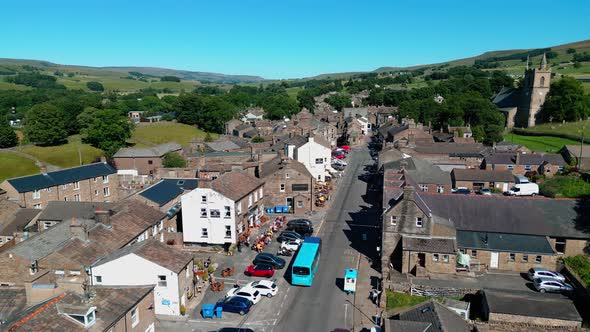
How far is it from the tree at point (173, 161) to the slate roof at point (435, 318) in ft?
189

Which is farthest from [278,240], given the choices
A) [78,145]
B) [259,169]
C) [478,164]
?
[78,145]

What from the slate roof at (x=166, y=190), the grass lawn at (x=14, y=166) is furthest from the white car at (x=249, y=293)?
the grass lawn at (x=14, y=166)

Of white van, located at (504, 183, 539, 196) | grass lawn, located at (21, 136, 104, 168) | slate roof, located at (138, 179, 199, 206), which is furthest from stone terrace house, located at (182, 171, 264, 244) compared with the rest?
grass lawn, located at (21, 136, 104, 168)

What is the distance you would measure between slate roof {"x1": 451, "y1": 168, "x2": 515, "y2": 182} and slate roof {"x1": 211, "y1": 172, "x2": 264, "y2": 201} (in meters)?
29.3

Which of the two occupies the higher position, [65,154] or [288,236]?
[288,236]

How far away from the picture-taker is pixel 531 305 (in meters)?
29.4

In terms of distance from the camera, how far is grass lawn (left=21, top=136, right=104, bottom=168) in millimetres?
90562

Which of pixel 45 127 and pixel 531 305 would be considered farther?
pixel 45 127

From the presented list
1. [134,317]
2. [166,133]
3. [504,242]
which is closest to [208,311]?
[134,317]

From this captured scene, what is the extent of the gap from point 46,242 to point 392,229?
29.2m

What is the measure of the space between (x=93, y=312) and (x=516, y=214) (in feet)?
117

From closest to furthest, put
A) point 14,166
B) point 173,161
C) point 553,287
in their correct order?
point 553,287 → point 173,161 → point 14,166

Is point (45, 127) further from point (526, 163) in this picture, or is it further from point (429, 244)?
point (526, 163)

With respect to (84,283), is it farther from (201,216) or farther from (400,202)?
(400,202)
